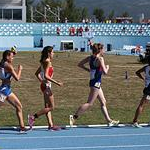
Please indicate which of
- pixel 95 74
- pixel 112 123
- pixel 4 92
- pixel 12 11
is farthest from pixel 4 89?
pixel 12 11

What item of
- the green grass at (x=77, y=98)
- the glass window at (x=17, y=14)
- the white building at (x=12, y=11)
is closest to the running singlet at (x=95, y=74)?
the green grass at (x=77, y=98)

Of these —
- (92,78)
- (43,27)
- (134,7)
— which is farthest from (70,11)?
(92,78)

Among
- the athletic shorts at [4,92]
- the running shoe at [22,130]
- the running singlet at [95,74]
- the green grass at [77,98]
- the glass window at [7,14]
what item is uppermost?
the glass window at [7,14]

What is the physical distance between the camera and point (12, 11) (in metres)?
71.4

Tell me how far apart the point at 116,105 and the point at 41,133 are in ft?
15.6

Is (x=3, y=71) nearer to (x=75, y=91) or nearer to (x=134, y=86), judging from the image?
(x=75, y=91)

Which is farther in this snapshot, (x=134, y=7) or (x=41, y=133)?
(x=134, y=7)

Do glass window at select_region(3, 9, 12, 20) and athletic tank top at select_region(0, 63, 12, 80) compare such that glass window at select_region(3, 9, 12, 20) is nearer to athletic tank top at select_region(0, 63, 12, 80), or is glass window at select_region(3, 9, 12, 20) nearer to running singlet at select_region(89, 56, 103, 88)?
running singlet at select_region(89, 56, 103, 88)

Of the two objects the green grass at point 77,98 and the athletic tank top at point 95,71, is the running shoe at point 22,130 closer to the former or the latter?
the green grass at point 77,98

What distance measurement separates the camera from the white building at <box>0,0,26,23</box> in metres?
70.8

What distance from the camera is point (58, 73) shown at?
27.0 m

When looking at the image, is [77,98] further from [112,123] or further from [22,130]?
[22,130]

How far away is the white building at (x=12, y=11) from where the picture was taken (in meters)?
70.8

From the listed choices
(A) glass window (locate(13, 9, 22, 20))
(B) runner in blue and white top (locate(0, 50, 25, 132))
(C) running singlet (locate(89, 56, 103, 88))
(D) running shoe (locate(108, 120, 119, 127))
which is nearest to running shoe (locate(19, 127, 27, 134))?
(B) runner in blue and white top (locate(0, 50, 25, 132))
